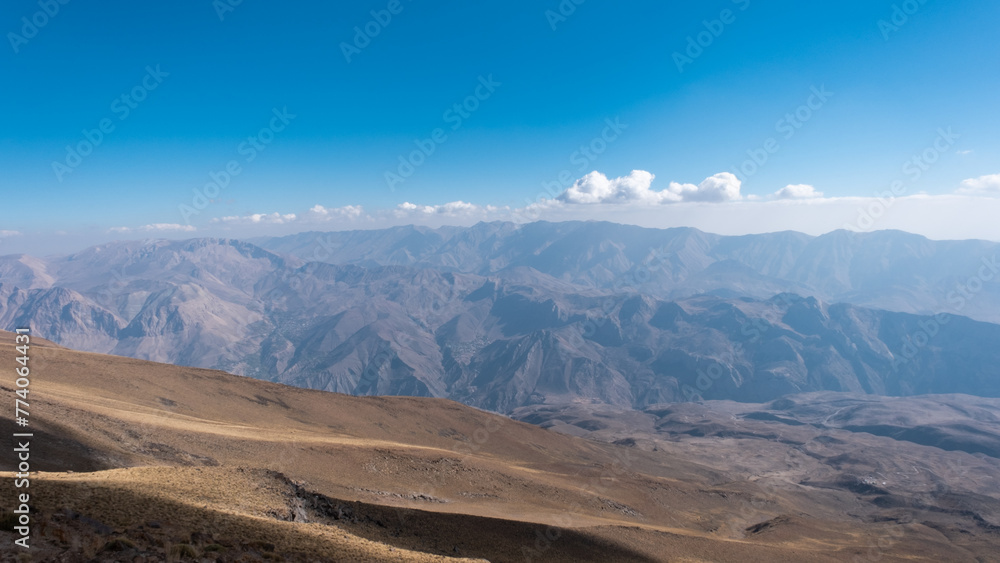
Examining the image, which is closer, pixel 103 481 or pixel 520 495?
pixel 103 481

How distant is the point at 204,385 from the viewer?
306ft

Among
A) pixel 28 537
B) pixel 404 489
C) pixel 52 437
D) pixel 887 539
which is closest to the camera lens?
pixel 28 537

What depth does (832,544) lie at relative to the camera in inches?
2923

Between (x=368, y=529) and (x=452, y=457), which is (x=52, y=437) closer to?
(x=368, y=529)

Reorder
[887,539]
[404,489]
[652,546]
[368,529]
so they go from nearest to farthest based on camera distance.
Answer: [368,529]
[652,546]
[404,489]
[887,539]

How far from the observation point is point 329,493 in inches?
1902

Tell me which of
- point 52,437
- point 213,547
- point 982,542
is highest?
point 213,547

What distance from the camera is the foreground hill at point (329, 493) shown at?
22.2 meters

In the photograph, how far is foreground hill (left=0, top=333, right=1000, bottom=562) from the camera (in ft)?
72.7

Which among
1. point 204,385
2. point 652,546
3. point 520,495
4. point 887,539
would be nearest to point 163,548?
point 652,546

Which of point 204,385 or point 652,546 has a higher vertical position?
point 204,385

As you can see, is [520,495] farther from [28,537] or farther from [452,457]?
[28,537]

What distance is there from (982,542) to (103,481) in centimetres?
16124

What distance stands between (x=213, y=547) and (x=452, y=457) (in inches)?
2123
